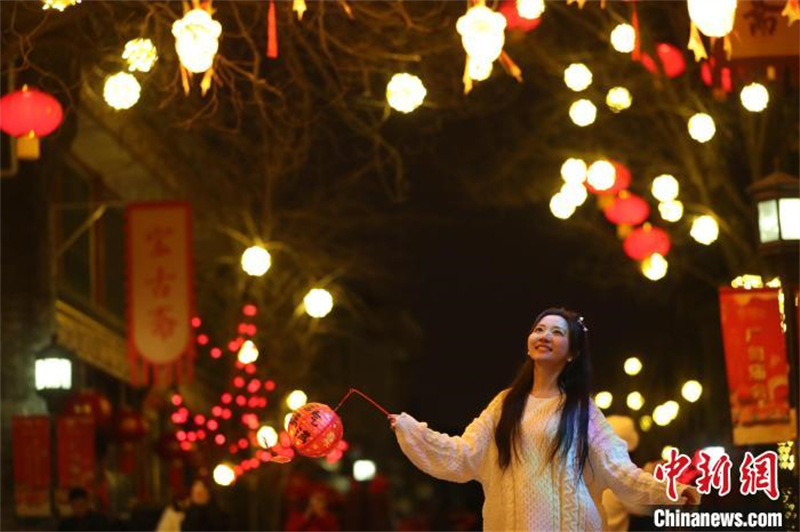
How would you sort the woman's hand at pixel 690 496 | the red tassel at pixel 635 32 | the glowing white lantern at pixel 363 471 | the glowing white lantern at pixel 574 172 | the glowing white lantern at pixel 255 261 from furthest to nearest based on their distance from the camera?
the glowing white lantern at pixel 363 471 → the glowing white lantern at pixel 574 172 → the glowing white lantern at pixel 255 261 → the red tassel at pixel 635 32 → the woman's hand at pixel 690 496

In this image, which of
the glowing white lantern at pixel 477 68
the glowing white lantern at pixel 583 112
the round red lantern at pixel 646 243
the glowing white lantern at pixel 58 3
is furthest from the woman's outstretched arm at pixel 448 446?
the round red lantern at pixel 646 243

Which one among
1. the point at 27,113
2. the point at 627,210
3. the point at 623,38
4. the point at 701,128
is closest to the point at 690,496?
the point at 27,113

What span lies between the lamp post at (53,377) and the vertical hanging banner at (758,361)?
8.05 metres

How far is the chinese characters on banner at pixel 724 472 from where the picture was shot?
32.0 ft

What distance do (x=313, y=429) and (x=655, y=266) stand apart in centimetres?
1165

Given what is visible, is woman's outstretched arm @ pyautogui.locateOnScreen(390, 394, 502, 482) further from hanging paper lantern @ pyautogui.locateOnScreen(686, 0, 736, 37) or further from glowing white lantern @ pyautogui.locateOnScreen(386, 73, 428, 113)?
glowing white lantern @ pyautogui.locateOnScreen(386, 73, 428, 113)

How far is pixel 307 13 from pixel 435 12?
162 cm

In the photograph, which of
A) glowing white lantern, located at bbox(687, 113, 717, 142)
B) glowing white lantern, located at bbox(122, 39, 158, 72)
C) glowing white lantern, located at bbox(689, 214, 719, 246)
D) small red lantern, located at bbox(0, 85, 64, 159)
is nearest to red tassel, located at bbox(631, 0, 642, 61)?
glowing white lantern, located at bbox(122, 39, 158, 72)

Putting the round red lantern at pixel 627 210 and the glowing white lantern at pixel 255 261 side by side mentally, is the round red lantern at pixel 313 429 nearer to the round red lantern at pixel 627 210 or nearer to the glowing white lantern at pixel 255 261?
the glowing white lantern at pixel 255 261

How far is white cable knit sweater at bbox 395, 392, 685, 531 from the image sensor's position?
7.87 meters

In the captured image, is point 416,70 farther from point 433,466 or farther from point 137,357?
point 433,466

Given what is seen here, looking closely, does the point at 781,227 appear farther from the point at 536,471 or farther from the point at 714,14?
the point at 536,471

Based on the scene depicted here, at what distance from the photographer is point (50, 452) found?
61.6 feet

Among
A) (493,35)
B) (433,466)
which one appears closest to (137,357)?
(493,35)
